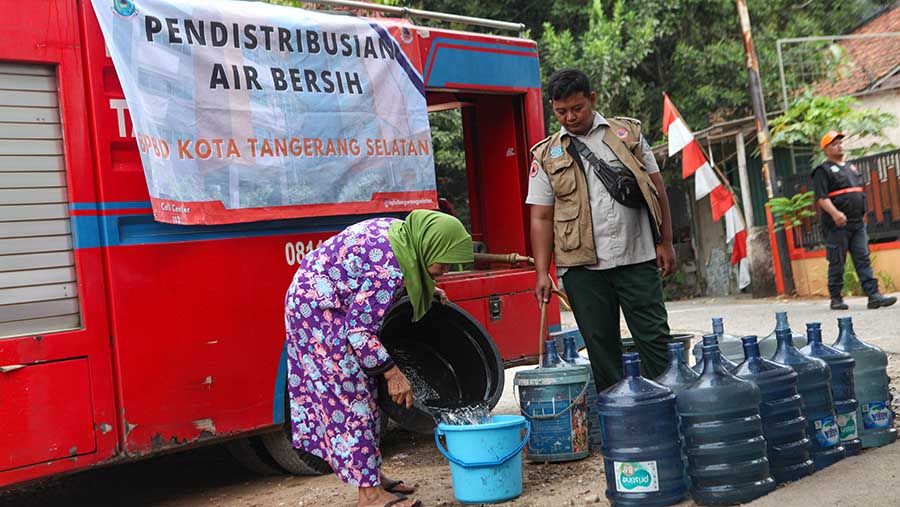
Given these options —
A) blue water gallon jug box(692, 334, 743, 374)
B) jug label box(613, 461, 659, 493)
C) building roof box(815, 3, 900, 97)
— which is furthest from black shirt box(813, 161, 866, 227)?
jug label box(613, 461, 659, 493)

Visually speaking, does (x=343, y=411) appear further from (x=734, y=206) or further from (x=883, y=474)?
(x=734, y=206)

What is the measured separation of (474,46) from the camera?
21.4 ft

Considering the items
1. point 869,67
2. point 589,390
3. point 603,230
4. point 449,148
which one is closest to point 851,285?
point 869,67

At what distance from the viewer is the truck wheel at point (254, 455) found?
5.93 meters

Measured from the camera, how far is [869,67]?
18000 mm

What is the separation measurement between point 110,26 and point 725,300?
13236mm

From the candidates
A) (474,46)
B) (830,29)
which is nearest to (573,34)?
(830,29)

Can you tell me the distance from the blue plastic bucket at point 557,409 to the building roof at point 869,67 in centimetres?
1269

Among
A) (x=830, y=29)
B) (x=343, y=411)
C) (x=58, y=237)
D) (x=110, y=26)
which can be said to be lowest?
(x=343, y=411)

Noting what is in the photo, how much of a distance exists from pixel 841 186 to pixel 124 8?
8166 millimetres

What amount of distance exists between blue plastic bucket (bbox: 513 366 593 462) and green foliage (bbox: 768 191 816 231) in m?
10.0

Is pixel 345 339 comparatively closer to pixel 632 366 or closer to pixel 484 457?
pixel 484 457

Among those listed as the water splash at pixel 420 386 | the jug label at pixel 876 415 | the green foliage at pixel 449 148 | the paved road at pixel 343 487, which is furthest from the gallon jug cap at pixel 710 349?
the green foliage at pixel 449 148

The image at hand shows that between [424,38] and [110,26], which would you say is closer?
[110,26]
